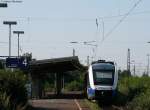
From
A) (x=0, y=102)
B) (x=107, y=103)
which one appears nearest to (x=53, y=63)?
(x=107, y=103)

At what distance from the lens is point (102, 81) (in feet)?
150

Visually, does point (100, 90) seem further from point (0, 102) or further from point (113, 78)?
point (0, 102)

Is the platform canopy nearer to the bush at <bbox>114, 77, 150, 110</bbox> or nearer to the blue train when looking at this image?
the bush at <bbox>114, 77, 150, 110</bbox>

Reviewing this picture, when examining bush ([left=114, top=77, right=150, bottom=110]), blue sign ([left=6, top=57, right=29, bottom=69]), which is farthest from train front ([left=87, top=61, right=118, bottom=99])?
blue sign ([left=6, top=57, right=29, bottom=69])

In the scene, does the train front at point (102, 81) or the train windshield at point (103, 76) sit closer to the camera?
the train front at point (102, 81)

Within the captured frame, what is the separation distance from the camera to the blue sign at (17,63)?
5709 centimetres

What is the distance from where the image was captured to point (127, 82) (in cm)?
5888

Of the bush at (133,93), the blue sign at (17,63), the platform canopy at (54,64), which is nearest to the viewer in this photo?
the bush at (133,93)

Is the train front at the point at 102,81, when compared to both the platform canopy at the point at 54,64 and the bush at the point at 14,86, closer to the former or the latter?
the bush at the point at 14,86

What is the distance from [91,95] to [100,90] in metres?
0.98

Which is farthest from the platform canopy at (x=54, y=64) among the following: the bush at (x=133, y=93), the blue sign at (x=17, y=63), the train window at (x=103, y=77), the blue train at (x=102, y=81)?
the train window at (x=103, y=77)

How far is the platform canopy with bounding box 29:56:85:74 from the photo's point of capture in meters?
61.8

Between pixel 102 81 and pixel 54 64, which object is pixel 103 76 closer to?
pixel 102 81

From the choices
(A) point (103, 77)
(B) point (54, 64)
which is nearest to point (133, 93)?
(A) point (103, 77)
